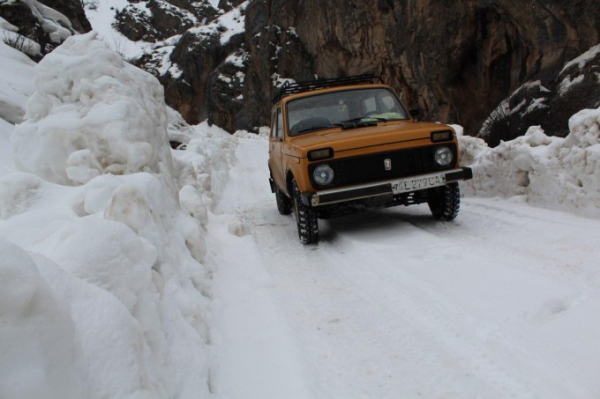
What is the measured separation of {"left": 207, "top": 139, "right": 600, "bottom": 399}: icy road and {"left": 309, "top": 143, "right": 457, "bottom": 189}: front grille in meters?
0.62

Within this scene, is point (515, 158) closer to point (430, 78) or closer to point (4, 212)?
point (4, 212)

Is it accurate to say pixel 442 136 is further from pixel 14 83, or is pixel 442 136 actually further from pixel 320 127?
pixel 14 83

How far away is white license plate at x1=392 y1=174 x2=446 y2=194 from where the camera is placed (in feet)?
15.1

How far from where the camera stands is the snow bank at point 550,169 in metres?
4.56

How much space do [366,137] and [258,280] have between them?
1846mm

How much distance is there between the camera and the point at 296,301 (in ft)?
10.9

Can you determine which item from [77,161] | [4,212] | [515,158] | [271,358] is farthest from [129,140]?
[515,158]

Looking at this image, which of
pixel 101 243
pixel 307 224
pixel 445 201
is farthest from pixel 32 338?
pixel 445 201

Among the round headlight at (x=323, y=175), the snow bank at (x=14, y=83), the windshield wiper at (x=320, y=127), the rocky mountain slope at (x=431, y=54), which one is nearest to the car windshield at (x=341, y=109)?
the windshield wiper at (x=320, y=127)

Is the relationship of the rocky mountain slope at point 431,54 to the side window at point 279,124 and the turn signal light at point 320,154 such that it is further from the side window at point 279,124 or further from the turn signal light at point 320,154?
the turn signal light at point 320,154

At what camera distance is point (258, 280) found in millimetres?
3811

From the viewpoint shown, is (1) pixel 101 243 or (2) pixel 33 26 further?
(2) pixel 33 26

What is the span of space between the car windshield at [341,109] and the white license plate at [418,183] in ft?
3.78

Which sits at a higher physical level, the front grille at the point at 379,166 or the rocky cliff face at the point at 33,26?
the rocky cliff face at the point at 33,26
